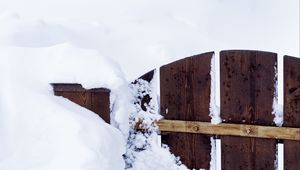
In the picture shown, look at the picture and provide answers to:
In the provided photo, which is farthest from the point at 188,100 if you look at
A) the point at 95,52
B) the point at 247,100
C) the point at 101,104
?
the point at 95,52

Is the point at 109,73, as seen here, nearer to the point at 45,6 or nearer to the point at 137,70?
the point at 137,70

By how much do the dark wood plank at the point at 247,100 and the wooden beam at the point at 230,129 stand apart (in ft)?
0.12

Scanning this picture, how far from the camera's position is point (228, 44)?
6.43 meters

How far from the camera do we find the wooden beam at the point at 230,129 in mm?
2850

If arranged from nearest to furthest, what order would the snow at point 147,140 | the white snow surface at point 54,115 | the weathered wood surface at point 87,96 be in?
1. the white snow surface at point 54,115
2. the weathered wood surface at point 87,96
3. the snow at point 147,140

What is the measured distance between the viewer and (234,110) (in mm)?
2994

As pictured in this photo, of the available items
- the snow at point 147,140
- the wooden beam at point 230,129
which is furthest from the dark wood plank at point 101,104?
the wooden beam at point 230,129

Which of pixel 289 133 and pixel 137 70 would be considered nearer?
pixel 289 133

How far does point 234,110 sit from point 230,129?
119 millimetres

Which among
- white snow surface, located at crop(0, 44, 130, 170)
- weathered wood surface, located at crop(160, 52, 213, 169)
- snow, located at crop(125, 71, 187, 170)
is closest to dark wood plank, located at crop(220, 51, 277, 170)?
weathered wood surface, located at crop(160, 52, 213, 169)

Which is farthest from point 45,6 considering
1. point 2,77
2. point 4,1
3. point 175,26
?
point 2,77

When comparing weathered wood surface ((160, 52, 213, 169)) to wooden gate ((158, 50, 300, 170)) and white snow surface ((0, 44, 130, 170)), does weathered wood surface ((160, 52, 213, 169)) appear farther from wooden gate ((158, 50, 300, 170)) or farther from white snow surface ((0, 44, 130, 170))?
white snow surface ((0, 44, 130, 170))

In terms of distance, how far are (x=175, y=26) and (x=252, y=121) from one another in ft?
12.8

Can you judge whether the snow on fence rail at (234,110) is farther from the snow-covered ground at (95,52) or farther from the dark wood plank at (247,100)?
the snow-covered ground at (95,52)
